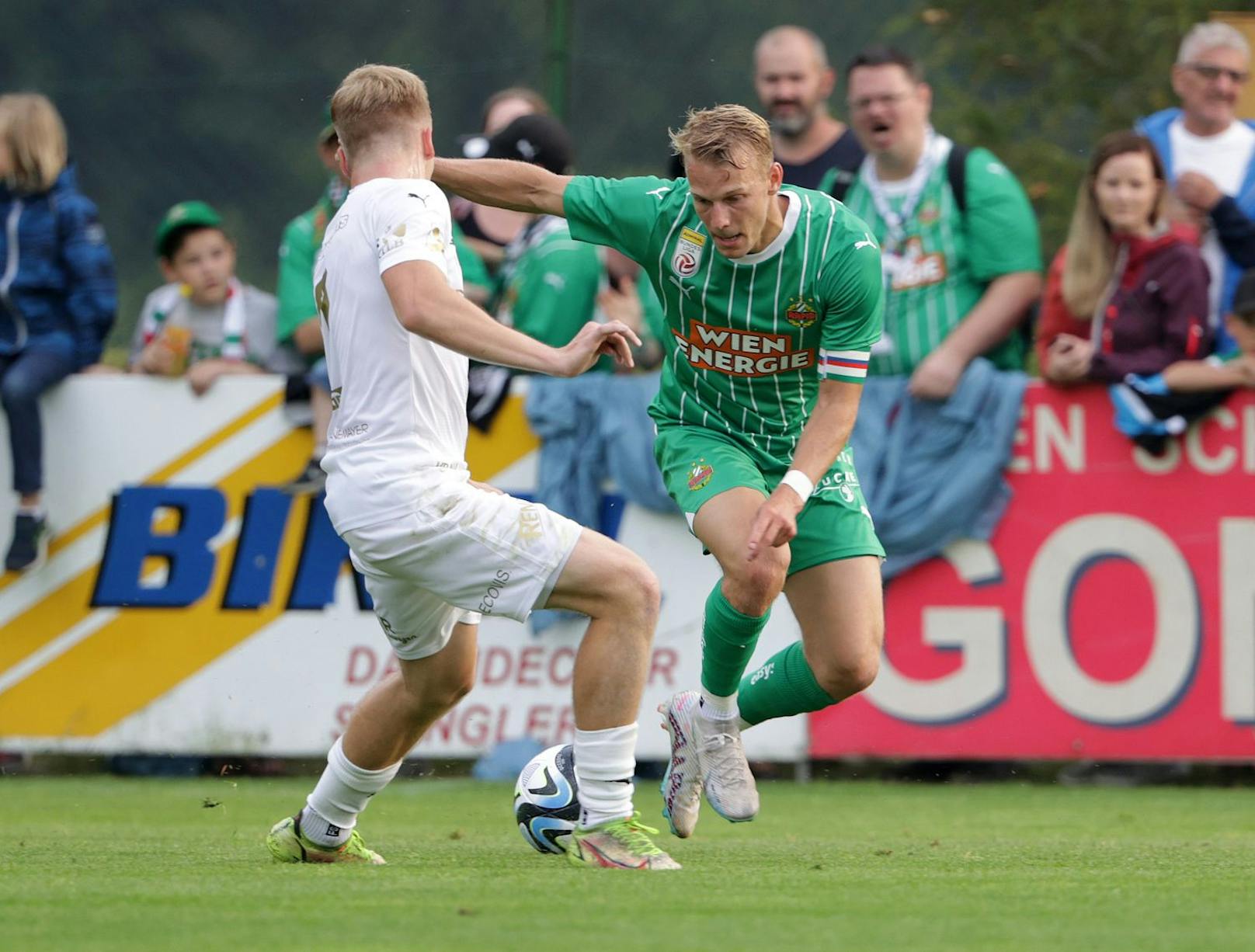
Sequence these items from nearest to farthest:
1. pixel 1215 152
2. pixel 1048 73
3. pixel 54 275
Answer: pixel 1215 152 → pixel 54 275 → pixel 1048 73

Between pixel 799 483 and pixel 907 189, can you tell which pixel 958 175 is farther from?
pixel 799 483

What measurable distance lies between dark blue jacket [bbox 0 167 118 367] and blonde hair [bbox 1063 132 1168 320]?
14.1 ft

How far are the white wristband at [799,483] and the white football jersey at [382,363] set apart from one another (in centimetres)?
97

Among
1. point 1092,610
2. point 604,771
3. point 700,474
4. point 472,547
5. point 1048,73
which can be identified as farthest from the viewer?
point 1048,73

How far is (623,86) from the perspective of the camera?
456 inches

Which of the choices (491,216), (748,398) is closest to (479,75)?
(491,216)

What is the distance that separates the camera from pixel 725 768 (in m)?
6.40

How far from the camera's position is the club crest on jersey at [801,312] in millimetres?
6074

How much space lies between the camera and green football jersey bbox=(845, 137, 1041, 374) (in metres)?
8.95

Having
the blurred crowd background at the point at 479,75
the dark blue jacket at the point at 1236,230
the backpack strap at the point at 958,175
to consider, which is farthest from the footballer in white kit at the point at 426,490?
the blurred crowd background at the point at 479,75

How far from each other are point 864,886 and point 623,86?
283 inches

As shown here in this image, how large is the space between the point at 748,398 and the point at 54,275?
14.0 ft

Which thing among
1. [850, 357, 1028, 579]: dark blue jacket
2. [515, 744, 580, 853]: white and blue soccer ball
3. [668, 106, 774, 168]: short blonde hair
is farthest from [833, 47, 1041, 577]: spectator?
[515, 744, 580, 853]: white and blue soccer ball

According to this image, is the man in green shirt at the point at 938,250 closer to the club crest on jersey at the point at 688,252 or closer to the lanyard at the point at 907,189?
the lanyard at the point at 907,189
